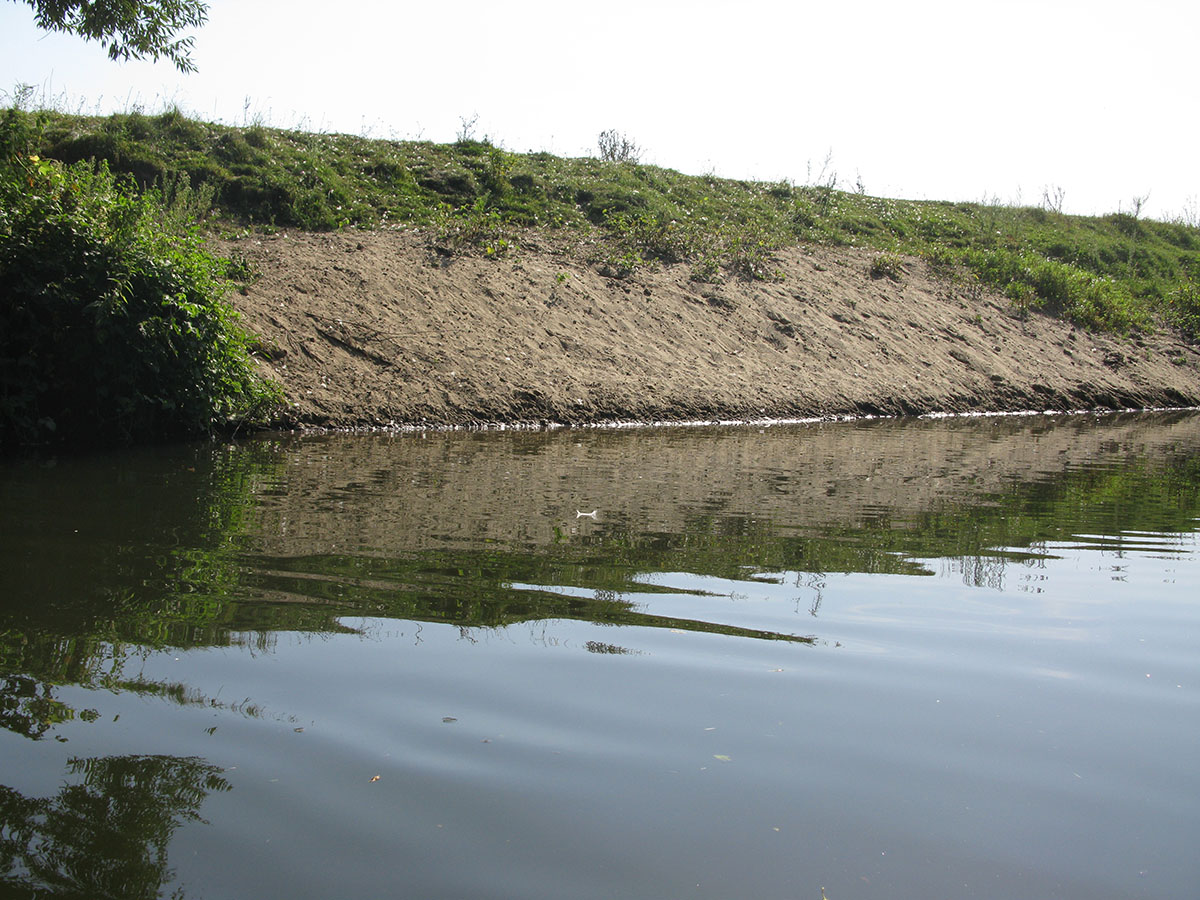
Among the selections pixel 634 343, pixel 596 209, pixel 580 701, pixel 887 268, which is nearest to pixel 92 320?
pixel 580 701

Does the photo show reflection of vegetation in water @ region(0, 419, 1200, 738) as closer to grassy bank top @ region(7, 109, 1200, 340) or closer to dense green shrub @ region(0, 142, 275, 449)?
dense green shrub @ region(0, 142, 275, 449)

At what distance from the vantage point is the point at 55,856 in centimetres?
282

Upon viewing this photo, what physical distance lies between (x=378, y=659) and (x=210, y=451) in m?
7.89

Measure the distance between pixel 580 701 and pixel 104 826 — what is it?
1.82m

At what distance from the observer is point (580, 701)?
4.10m

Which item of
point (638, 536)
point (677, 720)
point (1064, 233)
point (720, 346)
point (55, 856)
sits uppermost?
point (1064, 233)

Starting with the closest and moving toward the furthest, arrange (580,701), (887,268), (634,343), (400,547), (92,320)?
(580,701)
(400,547)
(92,320)
(634,343)
(887,268)

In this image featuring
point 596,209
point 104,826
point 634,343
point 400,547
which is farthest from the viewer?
point 596,209

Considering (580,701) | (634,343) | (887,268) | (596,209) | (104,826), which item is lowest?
(104,826)

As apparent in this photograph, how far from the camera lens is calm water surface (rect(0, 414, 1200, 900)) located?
295cm

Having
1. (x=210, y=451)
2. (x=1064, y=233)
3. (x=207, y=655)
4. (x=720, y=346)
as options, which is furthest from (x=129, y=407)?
(x=1064, y=233)

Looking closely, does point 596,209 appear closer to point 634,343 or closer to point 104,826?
point 634,343

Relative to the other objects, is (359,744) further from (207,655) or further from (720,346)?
(720,346)

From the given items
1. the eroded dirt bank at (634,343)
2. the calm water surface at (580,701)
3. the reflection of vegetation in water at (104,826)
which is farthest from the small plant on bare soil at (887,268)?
the reflection of vegetation in water at (104,826)
